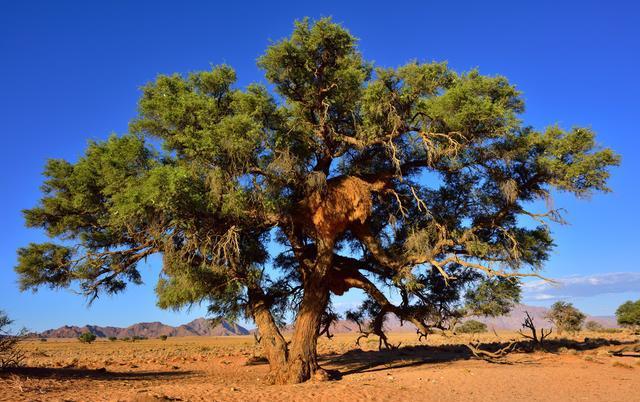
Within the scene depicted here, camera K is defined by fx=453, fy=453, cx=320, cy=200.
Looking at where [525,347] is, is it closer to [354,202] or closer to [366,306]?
[366,306]

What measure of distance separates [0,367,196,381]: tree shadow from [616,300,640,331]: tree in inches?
2070

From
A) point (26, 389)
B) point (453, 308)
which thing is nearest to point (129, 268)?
point (26, 389)

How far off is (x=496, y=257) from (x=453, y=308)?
3228 mm

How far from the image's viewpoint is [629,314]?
5278 cm

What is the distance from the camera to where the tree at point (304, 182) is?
42.4ft

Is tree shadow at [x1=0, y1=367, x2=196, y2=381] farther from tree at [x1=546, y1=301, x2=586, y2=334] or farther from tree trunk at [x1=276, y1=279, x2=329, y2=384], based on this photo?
tree at [x1=546, y1=301, x2=586, y2=334]

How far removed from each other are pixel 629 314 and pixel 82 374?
5798cm

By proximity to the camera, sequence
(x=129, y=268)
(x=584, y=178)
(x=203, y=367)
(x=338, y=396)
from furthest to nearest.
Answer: (x=203, y=367) → (x=129, y=268) → (x=584, y=178) → (x=338, y=396)


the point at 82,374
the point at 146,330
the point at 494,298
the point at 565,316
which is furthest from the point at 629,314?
the point at 146,330

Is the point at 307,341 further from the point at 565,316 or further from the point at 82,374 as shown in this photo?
the point at 565,316

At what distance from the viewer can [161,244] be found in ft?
45.1

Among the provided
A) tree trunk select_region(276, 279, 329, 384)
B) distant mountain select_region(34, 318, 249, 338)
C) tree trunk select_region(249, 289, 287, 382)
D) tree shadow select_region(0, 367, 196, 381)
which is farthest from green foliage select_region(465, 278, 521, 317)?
distant mountain select_region(34, 318, 249, 338)

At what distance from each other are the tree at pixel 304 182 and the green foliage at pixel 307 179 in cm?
6

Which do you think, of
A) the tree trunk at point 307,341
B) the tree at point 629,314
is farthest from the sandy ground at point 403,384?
the tree at point 629,314
